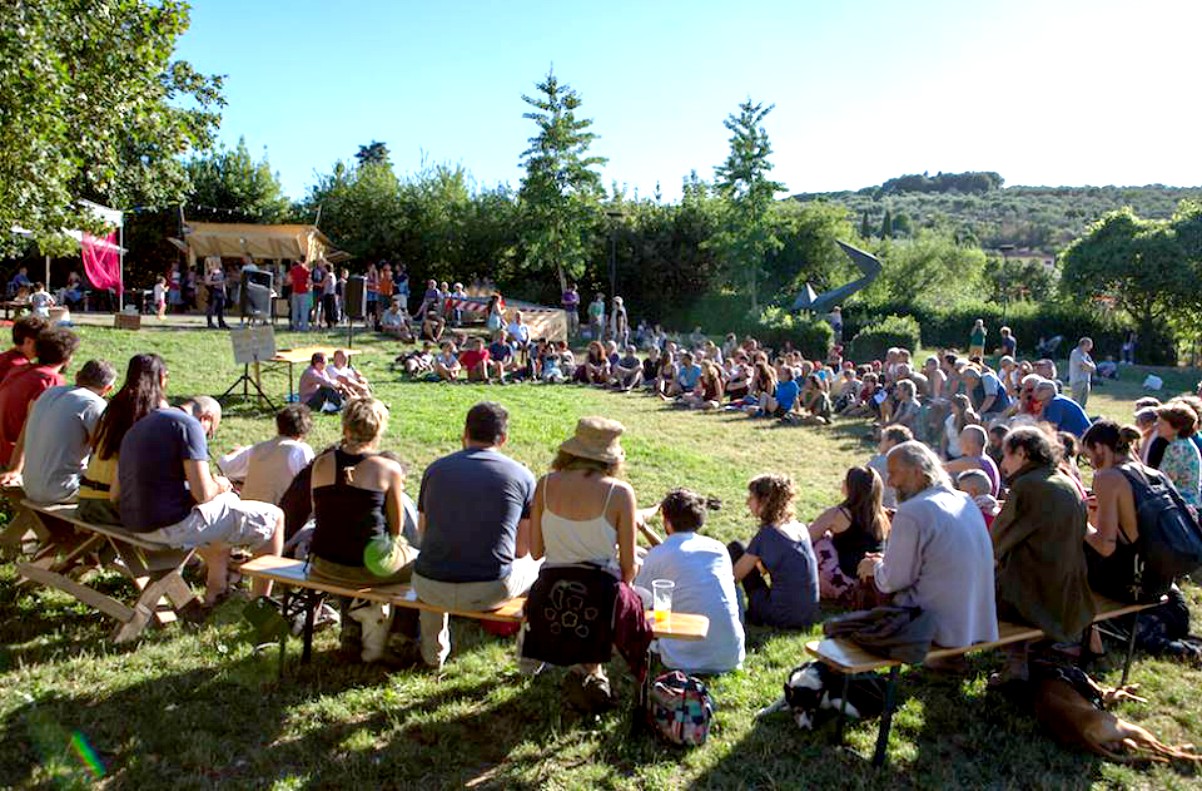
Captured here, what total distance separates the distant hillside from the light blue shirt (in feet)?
326

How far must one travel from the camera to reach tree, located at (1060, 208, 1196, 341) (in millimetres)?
30781

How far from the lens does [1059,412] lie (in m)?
9.88

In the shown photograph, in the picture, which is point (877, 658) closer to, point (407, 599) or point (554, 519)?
point (554, 519)

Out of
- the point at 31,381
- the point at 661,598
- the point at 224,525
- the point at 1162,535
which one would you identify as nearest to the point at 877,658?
the point at 661,598

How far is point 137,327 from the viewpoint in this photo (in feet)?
59.4

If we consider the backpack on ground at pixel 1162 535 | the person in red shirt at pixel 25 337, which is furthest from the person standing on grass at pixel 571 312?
the backpack on ground at pixel 1162 535

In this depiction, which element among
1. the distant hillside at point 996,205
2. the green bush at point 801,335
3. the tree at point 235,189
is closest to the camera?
the green bush at point 801,335

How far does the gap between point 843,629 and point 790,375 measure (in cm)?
1153

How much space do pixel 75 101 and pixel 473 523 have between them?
7.80 meters

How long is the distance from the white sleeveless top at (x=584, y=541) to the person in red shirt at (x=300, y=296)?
677 inches

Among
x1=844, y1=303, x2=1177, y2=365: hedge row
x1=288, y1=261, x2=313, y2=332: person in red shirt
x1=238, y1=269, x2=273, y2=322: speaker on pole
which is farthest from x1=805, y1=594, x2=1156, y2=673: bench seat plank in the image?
x1=844, y1=303, x2=1177, y2=365: hedge row

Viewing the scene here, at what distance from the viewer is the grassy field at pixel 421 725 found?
12.2 feet

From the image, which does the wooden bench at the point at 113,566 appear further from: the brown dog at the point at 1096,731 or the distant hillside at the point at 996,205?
the distant hillside at the point at 996,205

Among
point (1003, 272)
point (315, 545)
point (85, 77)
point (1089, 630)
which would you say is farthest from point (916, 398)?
point (1003, 272)
